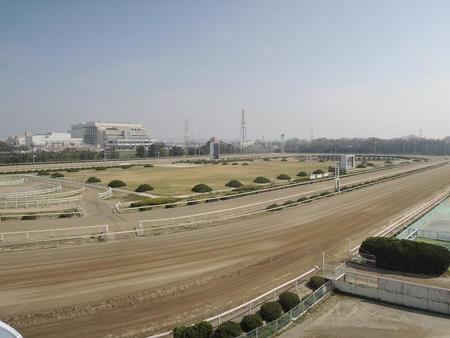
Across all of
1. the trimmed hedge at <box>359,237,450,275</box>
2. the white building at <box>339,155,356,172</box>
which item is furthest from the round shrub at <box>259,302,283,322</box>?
the white building at <box>339,155,356,172</box>

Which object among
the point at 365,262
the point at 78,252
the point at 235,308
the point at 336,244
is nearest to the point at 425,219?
the point at 336,244

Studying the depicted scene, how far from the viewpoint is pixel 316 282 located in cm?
1622

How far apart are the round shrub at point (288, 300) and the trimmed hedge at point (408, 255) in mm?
6323

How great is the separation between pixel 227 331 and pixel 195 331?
3.01ft

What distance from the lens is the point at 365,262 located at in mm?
19375

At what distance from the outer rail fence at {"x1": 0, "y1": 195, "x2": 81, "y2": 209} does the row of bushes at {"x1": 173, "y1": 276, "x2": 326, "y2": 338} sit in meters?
24.4

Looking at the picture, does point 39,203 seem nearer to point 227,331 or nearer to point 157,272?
point 157,272

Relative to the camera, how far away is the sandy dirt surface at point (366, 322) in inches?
496

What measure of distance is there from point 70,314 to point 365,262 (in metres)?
13.0

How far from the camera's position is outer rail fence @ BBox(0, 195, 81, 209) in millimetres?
33375

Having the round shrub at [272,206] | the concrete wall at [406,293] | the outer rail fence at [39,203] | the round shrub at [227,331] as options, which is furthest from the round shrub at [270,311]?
the outer rail fence at [39,203]

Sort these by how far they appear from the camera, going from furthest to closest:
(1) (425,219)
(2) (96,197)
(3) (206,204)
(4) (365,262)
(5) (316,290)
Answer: (2) (96,197)
(3) (206,204)
(1) (425,219)
(4) (365,262)
(5) (316,290)

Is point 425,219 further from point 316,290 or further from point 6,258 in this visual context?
point 6,258

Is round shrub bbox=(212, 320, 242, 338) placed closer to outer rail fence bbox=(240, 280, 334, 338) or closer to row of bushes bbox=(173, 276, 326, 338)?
row of bushes bbox=(173, 276, 326, 338)
